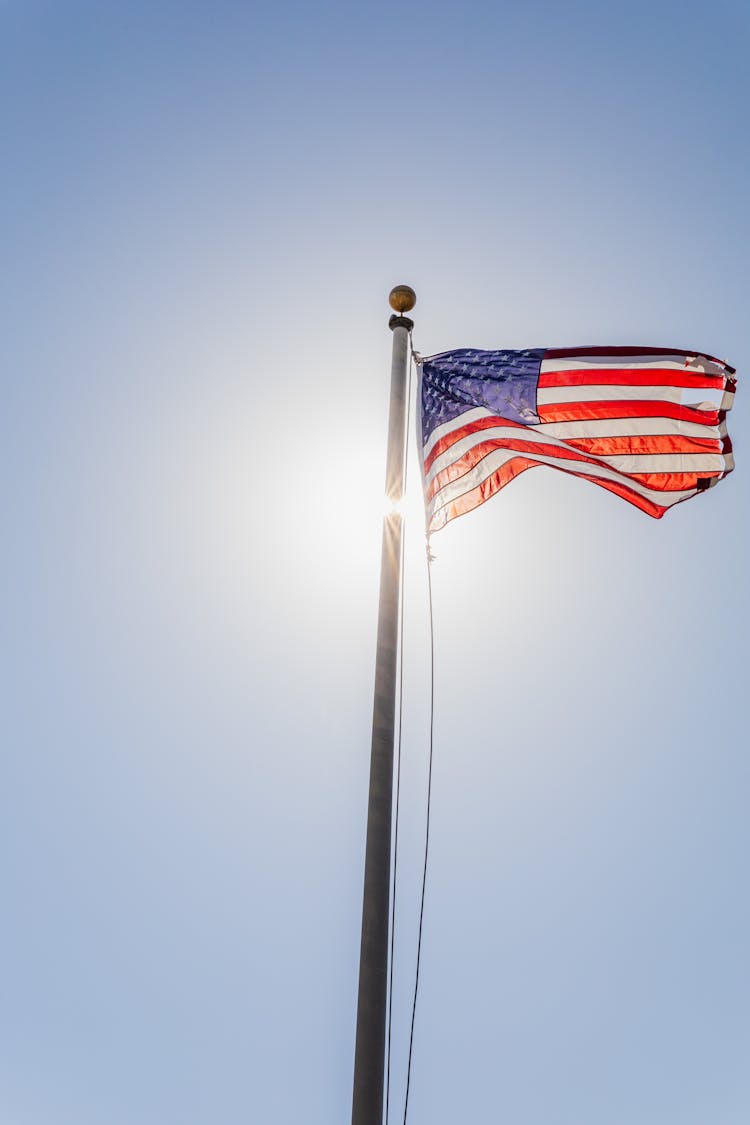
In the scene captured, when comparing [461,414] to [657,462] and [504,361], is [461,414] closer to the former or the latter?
[504,361]

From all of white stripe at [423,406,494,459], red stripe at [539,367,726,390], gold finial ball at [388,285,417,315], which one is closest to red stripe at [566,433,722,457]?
red stripe at [539,367,726,390]

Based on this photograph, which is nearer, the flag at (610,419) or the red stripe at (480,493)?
the red stripe at (480,493)

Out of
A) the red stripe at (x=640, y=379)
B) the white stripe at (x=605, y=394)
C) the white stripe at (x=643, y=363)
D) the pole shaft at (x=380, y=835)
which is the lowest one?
the pole shaft at (x=380, y=835)

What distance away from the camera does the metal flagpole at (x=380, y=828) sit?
203 inches

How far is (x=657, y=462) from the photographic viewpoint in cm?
959

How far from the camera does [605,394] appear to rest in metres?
9.65

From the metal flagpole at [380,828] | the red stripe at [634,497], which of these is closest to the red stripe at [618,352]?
the red stripe at [634,497]

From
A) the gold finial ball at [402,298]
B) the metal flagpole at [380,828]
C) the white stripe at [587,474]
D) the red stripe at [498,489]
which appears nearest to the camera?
the metal flagpole at [380,828]

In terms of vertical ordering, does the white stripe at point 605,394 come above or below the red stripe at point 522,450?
above

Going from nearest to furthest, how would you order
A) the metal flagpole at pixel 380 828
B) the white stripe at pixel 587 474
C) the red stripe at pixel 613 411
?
the metal flagpole at pixel 380 828, the white stripe at pixel 587 474, the red stripe at pixel 613 411

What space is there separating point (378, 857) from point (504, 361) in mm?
6298

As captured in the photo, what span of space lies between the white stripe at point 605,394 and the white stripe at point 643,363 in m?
0.25

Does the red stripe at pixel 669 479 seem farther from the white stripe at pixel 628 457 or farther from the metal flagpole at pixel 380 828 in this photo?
the metal flagpole at pixel 380 828

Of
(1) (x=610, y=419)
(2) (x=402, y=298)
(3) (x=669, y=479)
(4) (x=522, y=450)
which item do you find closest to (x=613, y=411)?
(1) (x=610, y=419)
